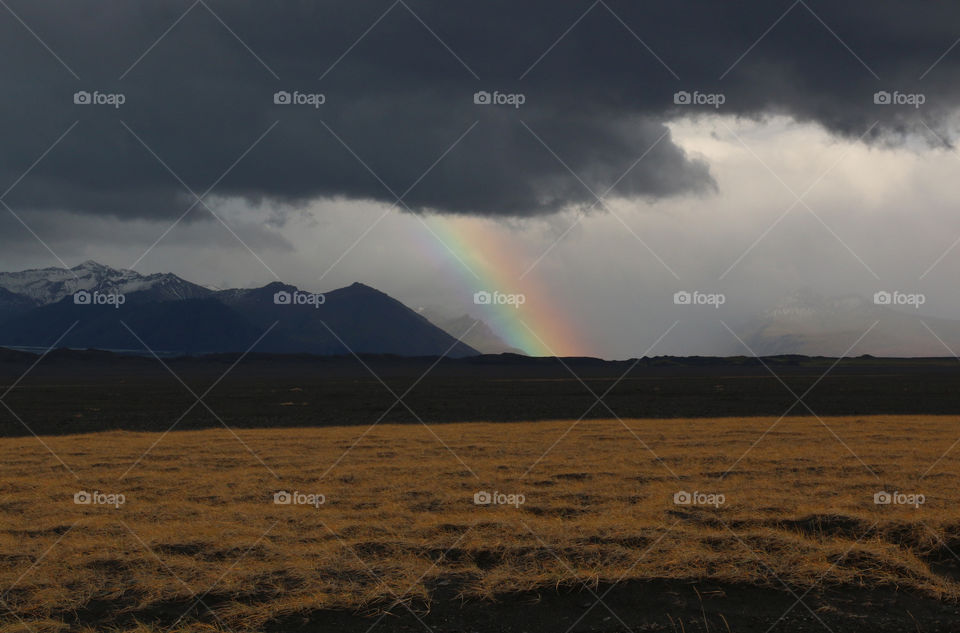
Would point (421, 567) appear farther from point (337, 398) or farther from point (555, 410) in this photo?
point (337, 398)

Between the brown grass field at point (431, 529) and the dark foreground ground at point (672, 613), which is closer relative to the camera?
the dark foreground ground at point (672, 613)

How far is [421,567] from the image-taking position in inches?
448

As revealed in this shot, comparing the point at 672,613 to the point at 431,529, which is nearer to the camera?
the point at 672,613

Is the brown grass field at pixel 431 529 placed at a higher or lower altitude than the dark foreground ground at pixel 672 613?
higher

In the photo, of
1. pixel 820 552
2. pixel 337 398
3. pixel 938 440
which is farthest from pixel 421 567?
pixel 337 398

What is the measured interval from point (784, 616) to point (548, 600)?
3.09 meters

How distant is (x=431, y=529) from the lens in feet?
44.9

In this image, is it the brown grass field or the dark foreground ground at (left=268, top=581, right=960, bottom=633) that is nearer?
the dark foreground ground at (left=268, top=581, right=960, bottom=633)

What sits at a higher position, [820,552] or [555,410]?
[555,410]

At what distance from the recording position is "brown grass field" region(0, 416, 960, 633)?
1036cm

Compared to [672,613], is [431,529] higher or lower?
higher

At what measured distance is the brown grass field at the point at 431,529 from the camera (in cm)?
1036

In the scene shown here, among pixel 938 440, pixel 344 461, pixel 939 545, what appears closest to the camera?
pixel 939 545

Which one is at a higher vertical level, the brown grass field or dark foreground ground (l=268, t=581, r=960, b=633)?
the brown grass field
